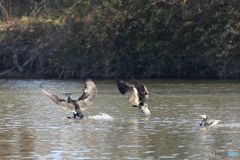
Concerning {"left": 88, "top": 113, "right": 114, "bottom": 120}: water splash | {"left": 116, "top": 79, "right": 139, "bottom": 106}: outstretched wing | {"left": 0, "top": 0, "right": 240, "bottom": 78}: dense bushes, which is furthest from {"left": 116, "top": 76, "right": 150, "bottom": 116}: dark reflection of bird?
{"left": 0, "top": 0, "right": 240, "bottom": 78}: dense bushes

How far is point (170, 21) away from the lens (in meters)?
35.0

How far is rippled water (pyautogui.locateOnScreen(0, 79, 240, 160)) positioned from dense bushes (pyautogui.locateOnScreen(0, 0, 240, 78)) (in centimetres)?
1264

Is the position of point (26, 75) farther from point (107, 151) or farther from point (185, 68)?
point (107, 151)

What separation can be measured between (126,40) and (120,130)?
23.9 meters

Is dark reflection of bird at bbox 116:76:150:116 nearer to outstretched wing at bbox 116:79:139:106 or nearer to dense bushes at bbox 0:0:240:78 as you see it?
outstretched wing at bbox 116:79:139:106

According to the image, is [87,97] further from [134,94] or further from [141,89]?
[141,89]

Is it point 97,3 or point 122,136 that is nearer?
point 122,136

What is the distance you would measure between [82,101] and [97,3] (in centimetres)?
2362

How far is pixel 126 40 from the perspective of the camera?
121 feet

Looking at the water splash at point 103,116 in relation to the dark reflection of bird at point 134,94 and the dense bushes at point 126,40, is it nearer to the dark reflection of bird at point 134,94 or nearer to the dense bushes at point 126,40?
the dark reflection of bird at point 134,94

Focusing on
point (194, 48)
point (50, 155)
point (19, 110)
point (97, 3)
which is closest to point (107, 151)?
point (50, 155)

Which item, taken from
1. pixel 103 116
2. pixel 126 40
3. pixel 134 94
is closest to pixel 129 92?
pixel 134 94

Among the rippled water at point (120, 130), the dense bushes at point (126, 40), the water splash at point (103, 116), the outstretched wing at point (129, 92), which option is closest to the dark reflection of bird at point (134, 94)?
the outstretched wing at point (129, 92)

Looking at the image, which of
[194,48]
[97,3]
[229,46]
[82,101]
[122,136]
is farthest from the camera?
[97,3]
